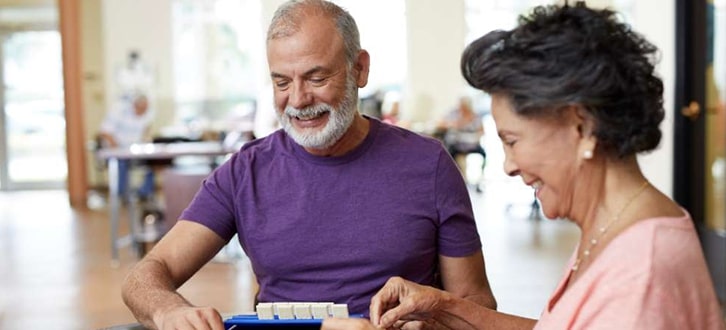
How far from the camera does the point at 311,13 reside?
6.93 feet

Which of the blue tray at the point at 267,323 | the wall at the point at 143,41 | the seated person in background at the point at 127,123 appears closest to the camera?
the blue tray at the point at 267,323

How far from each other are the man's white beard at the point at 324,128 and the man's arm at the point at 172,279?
0.29 metres

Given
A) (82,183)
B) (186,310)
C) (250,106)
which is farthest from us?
(250,106)

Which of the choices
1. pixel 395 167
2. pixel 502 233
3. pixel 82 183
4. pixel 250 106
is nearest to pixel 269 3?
pixel 250 106

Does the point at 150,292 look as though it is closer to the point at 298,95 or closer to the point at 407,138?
the point at 298,95

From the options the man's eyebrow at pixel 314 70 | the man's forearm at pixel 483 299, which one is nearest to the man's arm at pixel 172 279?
the man's eyebrow at pixel 314 70

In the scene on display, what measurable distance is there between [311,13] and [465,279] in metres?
0.63

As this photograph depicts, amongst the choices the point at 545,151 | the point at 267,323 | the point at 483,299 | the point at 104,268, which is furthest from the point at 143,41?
the point at 545,151

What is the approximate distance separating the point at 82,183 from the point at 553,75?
1121 centimetres

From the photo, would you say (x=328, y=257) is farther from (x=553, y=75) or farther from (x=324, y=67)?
(x=553, y=75)

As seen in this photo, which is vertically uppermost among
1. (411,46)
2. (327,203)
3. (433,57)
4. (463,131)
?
(411,46)

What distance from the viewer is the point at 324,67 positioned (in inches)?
83.1

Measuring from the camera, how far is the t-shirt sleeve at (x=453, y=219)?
7.09 feet

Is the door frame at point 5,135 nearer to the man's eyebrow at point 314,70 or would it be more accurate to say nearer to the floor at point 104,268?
the floor at point 104,268
